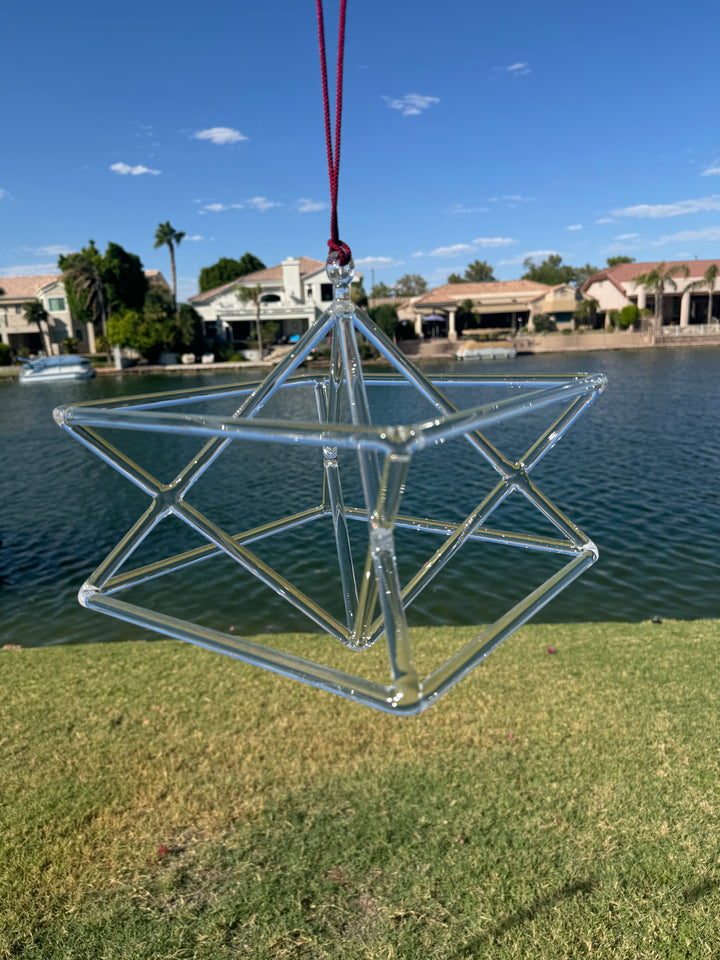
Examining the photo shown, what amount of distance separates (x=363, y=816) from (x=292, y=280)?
6546cm

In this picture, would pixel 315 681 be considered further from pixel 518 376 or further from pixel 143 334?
pixel 143 334

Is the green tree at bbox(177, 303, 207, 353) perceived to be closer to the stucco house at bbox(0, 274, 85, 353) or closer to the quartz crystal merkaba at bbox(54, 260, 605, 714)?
the stucco house at bbox(0, 274, 85, 353)

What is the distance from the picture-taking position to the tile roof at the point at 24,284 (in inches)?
2781

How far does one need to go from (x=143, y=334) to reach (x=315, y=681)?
206 feet

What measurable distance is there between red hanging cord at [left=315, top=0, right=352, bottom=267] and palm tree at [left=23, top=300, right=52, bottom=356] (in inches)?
2850

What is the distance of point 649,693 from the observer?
280 inches

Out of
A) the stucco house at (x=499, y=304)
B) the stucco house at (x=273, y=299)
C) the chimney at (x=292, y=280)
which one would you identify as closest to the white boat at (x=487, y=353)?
the stucco house at (x=499, y=304)

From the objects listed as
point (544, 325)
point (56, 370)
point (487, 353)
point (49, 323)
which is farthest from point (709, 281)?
point (49, 323)

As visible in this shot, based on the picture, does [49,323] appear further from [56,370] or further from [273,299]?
[273,299]

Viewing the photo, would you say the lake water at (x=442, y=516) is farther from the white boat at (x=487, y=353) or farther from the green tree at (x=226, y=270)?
the green tree at (x=226, y=270)

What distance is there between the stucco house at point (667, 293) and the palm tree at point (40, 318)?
5699cm

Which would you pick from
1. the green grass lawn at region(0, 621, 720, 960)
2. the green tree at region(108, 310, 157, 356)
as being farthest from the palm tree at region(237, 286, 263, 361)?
the green grass lawn at region(0, 621, 720, 960)

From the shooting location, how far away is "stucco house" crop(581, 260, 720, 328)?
7169cm

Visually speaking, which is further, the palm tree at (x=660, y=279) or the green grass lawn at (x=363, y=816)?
the palm tree at (x=660, y=279)
